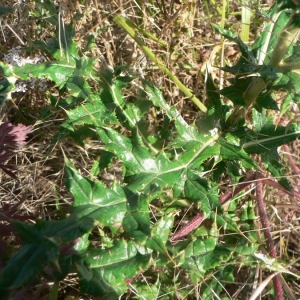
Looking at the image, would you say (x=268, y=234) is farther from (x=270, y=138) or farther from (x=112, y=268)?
(x=112, y=268)

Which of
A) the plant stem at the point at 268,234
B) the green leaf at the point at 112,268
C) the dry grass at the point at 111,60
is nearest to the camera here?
the green leaf at the point at 112,268

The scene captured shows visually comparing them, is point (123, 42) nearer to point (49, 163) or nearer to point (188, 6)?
point (188, 6)

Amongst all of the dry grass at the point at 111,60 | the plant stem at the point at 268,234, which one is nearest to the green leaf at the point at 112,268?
the plant stem at the point at 268,234

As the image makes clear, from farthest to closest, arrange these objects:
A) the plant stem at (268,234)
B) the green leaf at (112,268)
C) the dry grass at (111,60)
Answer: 1. the dry grass at (111,60)
2. the plant stem at (268,234)
3. the green leaf at (112,268)

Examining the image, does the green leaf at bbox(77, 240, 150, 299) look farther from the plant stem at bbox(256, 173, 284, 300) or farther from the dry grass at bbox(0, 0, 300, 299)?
the dry grass at bbox(0, 0, 300, 299)

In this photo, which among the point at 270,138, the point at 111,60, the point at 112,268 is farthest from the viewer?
the point at 111,60

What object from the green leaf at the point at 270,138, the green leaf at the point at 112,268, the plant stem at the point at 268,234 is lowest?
the plant stem at the point at 268,234

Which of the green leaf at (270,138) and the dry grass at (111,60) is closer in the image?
the green leaf at (270,138)

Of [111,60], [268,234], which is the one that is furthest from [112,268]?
[111,60]

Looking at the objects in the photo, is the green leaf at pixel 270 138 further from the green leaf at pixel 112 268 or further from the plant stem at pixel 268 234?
the green leaf at pixel 112 268

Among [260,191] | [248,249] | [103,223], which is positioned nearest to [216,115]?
[260,191]
